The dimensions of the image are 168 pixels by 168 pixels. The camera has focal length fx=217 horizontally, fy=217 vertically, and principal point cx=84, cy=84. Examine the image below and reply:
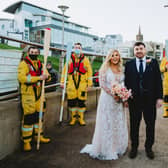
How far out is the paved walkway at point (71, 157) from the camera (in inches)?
125

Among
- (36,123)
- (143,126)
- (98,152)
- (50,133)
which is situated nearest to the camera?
(98,152)

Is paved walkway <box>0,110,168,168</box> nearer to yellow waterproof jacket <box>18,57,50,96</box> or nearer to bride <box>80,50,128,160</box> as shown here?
bride <box>80,50,128,160</box>

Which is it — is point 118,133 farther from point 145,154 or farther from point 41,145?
point 41,145

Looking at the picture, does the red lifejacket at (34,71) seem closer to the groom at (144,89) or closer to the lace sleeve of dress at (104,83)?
the lace sleeve of dress at (104,83)

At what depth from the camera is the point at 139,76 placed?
133 inches

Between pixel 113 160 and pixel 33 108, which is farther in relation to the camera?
pixel 33 108

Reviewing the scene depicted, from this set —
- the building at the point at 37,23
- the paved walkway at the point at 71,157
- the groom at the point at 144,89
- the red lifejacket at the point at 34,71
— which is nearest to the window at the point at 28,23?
the building at the point at 37,23

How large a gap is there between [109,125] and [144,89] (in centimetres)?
80

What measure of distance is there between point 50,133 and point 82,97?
1160 mm

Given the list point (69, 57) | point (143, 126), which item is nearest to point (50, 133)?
point (69, 57)

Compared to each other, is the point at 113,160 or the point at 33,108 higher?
the point at 33,108

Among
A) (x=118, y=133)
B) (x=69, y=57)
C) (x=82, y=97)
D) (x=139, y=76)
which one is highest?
(x=69, y=57)

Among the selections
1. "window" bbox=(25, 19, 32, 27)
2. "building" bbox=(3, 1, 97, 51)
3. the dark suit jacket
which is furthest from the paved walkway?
"window" bbox=(25, 19, 32, 27)

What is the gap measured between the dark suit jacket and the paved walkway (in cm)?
88
